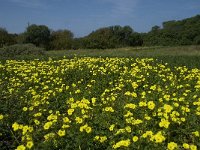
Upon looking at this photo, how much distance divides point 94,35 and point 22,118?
1800 inches

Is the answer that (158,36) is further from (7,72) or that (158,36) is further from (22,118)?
(22,118)

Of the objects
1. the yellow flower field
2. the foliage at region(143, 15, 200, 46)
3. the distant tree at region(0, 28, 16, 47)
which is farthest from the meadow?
the foliage at region(143, 15, 200, 46)

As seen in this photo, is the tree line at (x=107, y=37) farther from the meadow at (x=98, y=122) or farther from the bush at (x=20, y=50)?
the meadow at (x=98, y=122)

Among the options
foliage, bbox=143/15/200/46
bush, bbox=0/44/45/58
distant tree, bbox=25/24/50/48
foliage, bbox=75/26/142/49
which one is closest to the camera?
bush, bbox=0/44/45/58

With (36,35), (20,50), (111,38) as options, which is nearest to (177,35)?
(111,38)

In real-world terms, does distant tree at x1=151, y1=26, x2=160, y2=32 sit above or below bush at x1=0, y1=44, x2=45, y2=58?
above

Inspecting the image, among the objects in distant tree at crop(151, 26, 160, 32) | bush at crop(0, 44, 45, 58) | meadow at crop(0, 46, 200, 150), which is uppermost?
distant tree at crop(151, 26, 160, 32)

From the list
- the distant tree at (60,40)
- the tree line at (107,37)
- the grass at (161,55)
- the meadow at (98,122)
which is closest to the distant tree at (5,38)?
the tree line at (107,37)

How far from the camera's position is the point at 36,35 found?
50594 millimetres

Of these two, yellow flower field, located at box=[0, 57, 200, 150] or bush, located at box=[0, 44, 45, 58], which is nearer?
yellow flower field, located at box=[0, 57, 200, 150]

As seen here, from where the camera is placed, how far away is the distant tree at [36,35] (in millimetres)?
50438

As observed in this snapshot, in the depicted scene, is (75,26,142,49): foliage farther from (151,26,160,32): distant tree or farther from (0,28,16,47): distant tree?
(0,28,16,47): distant tree

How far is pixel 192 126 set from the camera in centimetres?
617

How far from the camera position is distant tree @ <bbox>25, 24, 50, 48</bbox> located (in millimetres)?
50438
